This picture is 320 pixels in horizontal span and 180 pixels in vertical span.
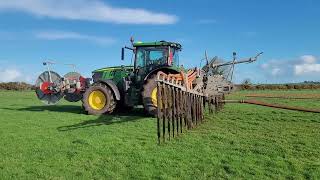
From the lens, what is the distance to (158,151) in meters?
8.55

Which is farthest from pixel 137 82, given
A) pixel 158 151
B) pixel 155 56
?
pixel 158 151

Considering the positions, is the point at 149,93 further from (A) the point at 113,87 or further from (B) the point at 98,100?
(B) the point at 98,100

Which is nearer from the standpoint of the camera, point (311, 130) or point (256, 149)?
point (256, 149)

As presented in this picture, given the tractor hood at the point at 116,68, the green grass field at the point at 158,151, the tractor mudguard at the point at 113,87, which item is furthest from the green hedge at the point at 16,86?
the green grass field at the point at 158,151

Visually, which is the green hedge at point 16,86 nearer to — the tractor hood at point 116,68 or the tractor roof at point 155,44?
the tractor hood at point 116,68

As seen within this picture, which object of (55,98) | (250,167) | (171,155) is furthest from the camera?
(55,98)

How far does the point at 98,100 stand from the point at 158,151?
812 cm

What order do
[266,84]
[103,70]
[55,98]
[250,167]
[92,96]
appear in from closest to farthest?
[250,167]
[92,96]
[103,70]
[55,98]
[266,84]

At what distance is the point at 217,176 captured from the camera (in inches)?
272

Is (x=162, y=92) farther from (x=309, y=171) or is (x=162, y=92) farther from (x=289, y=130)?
(x=289, y=130)

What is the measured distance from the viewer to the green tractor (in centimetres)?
1465

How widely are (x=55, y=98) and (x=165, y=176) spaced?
504 inches

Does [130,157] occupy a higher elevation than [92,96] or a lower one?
lower

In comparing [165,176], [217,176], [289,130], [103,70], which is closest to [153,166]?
[165,176]
